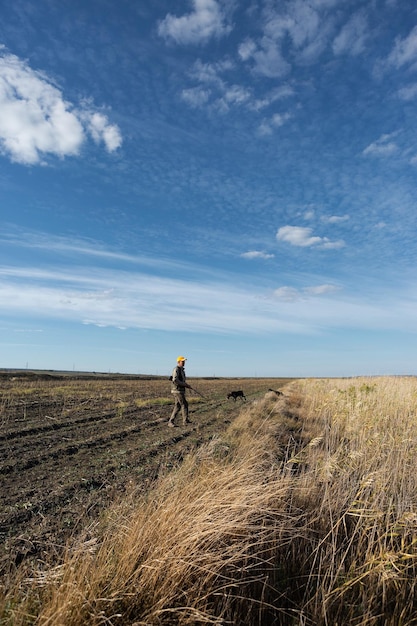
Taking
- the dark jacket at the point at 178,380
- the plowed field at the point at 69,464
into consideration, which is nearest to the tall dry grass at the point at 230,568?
the plowed field at the point at 69,464

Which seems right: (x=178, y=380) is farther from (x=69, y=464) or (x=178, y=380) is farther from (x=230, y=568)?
(x=230, y=568)

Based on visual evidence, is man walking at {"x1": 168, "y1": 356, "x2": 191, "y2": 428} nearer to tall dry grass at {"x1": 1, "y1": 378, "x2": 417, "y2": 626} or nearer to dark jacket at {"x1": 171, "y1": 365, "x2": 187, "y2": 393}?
dark jacket at {"x1": 171, "y1": 365, "x2": 187, "y2": 393}

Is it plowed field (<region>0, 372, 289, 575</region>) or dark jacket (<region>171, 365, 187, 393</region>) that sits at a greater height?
dark jacket (<region>171, 365, 187, 393</region>)

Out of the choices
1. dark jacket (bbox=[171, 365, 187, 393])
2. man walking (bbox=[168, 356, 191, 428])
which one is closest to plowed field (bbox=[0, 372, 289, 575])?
man walking (bbox=[168, 356, 191, 428])

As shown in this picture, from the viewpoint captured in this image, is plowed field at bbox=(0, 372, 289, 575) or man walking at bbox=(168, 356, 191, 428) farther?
man walking at bbox=(168, 356, 191, 428)

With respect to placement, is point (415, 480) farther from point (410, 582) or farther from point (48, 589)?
point (48, 589)

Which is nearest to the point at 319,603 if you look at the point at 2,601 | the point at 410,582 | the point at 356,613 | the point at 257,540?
the point at 356,613

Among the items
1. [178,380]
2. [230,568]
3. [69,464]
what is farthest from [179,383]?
[230,568]

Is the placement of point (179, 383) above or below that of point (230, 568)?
above

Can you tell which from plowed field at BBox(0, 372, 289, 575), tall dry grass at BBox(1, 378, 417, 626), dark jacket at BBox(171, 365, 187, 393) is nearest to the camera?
tall dry grass at BBox(1, 378, 417, 626)

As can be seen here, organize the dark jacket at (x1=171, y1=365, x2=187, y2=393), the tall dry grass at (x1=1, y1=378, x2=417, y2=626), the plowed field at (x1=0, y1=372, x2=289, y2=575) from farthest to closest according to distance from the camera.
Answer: the dark jacket at (x1=171, y1=365, x2=187, y2=393) → the plowed field at (x1=0, y1=372, x2=289, y2=575) → the tall dry grass at (x1=1, y1=378, x2=417, y2=626)

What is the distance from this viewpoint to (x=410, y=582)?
152 inches

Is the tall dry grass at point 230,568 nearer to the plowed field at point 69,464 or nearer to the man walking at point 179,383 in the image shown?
the plowed field at point 69,464

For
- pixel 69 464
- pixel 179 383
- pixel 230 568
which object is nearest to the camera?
pixel 230 568
